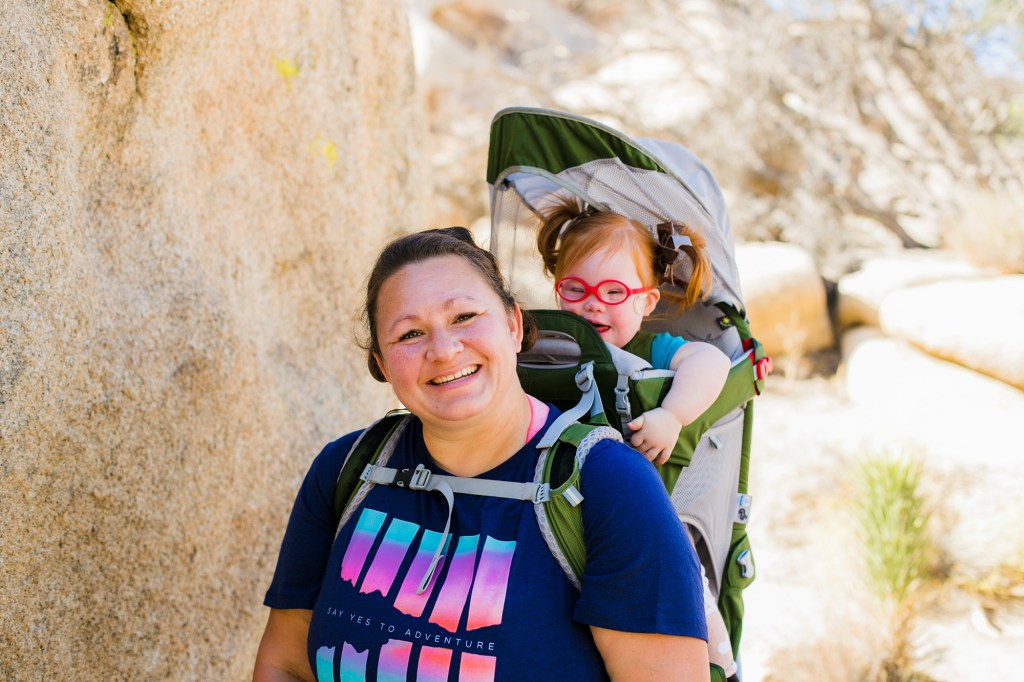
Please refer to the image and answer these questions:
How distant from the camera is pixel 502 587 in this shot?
1584mm

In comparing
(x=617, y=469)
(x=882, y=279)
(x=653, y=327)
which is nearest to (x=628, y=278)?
(x=653, y=327)

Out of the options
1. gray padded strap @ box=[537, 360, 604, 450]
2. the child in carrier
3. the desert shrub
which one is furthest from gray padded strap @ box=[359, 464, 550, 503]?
the desert shrub

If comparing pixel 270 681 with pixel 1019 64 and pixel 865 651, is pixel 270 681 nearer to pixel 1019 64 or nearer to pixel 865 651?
pixel 865 651

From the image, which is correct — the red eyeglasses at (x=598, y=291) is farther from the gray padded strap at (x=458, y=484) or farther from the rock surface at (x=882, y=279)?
the rock surface at (x=882, y=279)

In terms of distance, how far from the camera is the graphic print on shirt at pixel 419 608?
157cm

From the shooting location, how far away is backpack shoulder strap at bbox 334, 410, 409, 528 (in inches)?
74.6

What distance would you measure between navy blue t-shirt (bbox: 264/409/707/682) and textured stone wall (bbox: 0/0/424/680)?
642 millimetres

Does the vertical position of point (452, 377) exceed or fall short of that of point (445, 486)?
it exceeds it

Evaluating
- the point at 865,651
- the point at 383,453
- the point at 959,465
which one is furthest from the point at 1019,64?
the point at 383,453

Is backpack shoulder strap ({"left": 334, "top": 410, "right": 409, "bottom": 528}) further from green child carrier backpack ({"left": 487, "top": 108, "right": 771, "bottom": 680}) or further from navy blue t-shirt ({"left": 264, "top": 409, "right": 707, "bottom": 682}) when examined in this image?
green child carrier backpack ({"left": 487, "top": 108, "right": 771, "bottom": 680})

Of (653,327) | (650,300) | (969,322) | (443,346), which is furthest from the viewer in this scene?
(969,322)

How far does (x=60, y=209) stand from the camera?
1.94 meters

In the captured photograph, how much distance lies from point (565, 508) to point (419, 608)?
0.32m

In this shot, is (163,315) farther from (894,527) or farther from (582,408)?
(894,527)
